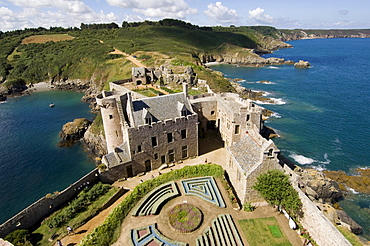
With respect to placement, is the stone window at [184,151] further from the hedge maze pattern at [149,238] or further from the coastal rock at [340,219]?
the coastal rock at [340,219]

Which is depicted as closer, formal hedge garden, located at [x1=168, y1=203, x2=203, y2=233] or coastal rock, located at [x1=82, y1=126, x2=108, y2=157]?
formal hedge garden, located at [x1=168, y1=203, x2=203, y2=233]

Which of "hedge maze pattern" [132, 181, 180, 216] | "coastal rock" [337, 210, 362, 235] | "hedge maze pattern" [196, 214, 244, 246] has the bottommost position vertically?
"coastal rock" [337, 210, 362, 235]

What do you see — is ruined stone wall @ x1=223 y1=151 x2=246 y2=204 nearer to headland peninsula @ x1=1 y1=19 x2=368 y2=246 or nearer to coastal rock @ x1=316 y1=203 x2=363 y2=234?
coastal rock @ x1=316 y1=203 x2=363 y2=234

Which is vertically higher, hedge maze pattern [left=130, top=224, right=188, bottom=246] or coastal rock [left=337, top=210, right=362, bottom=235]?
hedge maze pattern [left=130, top=224, right=188, bottom=246]

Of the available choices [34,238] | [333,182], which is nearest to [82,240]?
[34,238]

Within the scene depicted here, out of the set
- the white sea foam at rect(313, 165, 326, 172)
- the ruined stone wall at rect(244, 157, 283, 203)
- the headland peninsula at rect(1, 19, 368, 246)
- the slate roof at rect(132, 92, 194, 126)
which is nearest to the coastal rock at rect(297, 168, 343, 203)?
the white sea foam at rect(313, 165, 326, 172)

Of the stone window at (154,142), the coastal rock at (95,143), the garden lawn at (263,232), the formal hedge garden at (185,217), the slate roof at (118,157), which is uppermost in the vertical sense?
the stone window at (154,142)

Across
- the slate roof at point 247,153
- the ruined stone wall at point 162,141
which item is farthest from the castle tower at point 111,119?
the slate roof at point 247,153

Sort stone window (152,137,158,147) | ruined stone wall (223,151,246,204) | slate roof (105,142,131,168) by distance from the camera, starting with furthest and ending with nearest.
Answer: stone window (152,137,158,147)
slate roof (105,142,131,168)
ruined stone wall (223,151,246,204)
